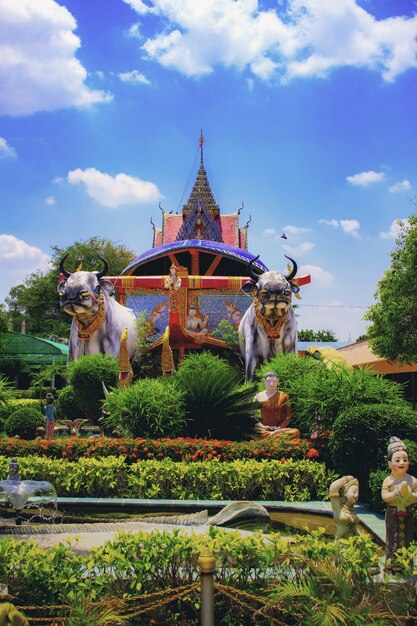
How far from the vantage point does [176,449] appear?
27.3 feet

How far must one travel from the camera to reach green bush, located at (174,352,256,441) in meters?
9.39

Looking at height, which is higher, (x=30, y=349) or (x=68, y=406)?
(x=30, y=349)

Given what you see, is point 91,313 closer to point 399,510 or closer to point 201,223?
point 399,510

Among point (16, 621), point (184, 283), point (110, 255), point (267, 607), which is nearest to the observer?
point (16, 621)

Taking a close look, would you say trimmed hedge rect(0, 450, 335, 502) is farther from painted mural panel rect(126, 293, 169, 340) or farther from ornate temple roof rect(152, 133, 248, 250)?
ornate temple roof rect(152, 133, 248, 250)

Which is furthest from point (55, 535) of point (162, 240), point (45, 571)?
point (162, 240)

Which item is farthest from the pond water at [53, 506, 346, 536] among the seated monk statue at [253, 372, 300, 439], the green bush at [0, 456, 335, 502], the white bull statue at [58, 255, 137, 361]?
the white bull statue at [58, 255, 137, 361]

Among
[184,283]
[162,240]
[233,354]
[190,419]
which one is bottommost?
[190,419]

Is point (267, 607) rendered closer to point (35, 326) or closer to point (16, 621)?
point (16, 621)

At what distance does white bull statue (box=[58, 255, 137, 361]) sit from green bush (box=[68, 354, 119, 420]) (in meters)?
1.08

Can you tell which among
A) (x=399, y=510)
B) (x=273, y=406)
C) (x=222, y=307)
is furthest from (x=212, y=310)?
(x=399, y=510)

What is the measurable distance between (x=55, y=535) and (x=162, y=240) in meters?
23.9

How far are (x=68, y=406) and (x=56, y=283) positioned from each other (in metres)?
23.2

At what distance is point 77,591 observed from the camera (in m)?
3.71
